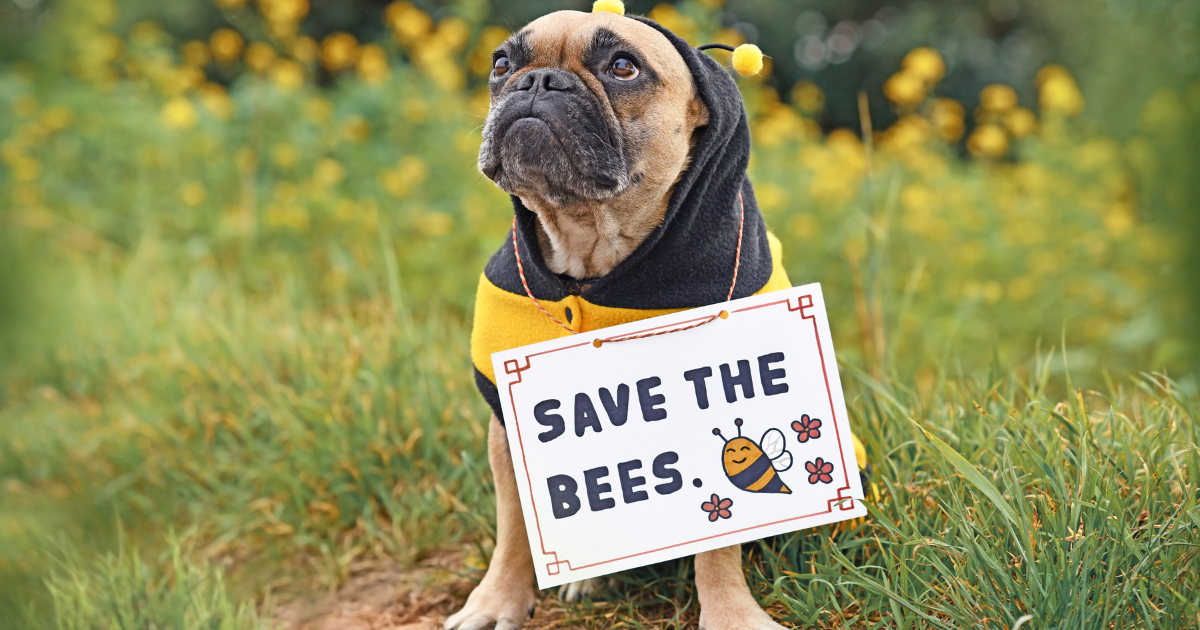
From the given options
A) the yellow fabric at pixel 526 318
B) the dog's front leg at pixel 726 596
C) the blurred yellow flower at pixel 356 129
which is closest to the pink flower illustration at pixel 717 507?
the dog's front leg at pixel 726 596

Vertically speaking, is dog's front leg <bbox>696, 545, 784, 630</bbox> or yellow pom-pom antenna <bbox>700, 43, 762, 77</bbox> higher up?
yellow pom-pom antenna <bbox>700, 43, 762, 77</bbox>

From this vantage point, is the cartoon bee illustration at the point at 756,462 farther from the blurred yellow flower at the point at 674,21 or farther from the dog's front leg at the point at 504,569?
the blurred yellow flower at the point at 674,21

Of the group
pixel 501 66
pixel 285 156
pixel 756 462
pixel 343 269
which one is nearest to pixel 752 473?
pixel 756 462

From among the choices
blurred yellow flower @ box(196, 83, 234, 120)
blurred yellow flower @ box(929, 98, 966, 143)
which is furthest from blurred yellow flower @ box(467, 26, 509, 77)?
blurred yellow flower @ box(929, 98, 966, 143)

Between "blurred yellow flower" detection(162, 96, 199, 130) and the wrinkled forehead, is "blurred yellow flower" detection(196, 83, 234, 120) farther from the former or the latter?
the wrinkled forehead

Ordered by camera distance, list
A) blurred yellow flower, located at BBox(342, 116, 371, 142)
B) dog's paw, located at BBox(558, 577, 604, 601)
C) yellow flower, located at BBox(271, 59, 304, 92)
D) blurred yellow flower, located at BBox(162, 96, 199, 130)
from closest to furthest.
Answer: dog's paw, located at BBox(558, 577, 604, 601)
blurred yellow flower, located at BBox(162, 96, 199, 130)
blurred yellow flower, located at BBox(342, 116, 371, 142)
yellow flower, located at BBox(271, 59, 304, 92)

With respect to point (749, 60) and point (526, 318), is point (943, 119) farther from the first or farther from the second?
point (526, 318)
